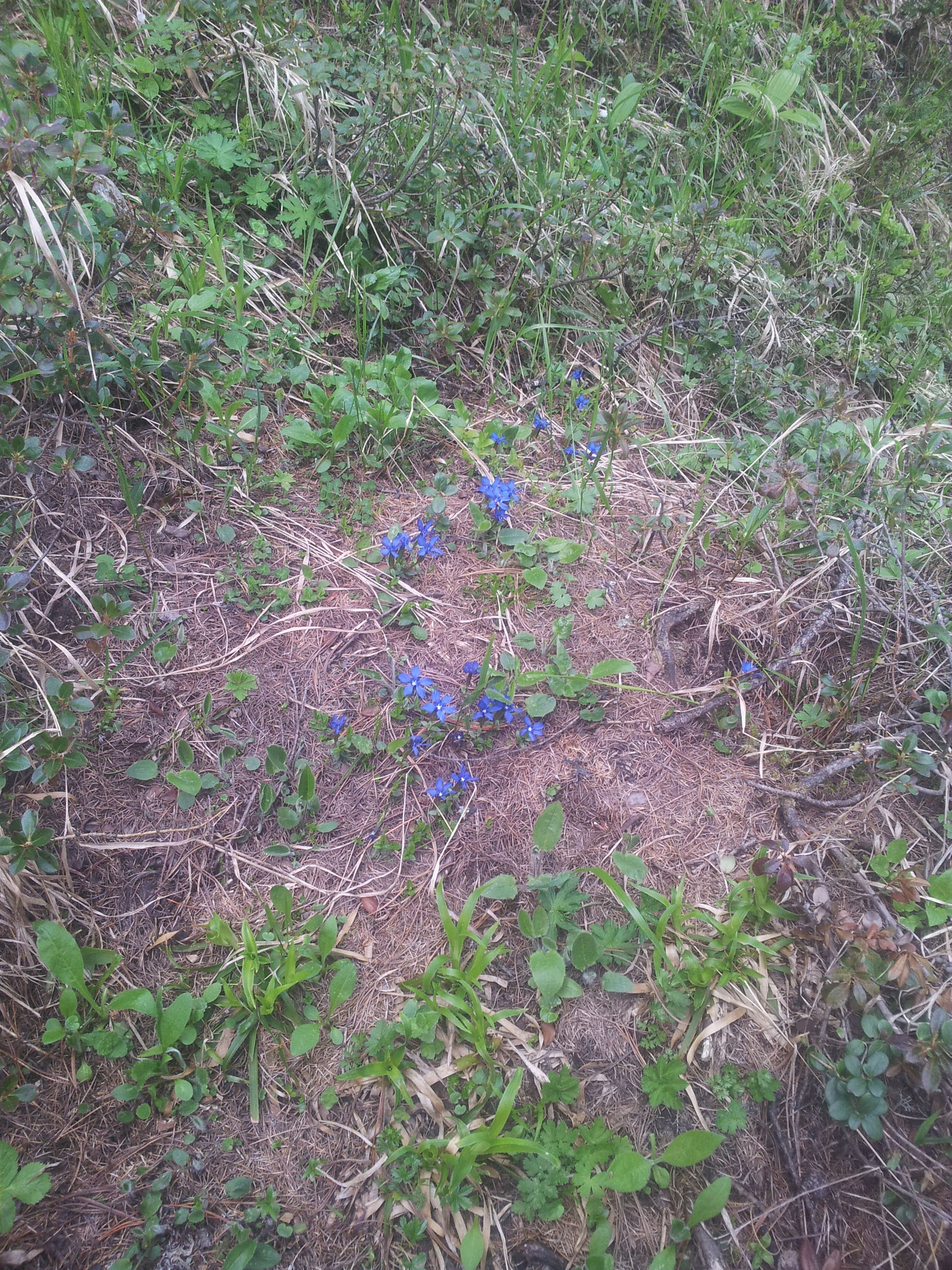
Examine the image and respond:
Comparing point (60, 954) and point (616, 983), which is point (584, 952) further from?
point (60, 954)

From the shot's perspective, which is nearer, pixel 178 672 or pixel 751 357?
pixel 178 672

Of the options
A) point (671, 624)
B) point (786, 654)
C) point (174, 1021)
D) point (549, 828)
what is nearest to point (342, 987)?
point (174, 1021)

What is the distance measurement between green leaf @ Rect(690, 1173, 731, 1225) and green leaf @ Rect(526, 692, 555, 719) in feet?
3.60

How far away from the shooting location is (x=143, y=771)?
76.0 inches

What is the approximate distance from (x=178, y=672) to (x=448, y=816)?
33.0 inches

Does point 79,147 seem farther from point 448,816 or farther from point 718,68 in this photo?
point 718,68

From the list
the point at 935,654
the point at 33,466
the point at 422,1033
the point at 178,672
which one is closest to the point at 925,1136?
the point at 422,1033

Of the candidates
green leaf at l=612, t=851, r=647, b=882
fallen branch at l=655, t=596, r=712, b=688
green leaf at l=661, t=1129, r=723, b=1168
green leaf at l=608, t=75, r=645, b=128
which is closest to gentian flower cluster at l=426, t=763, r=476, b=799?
green leaf at l=612, t=851, r=647, b=882

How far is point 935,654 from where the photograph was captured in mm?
2205

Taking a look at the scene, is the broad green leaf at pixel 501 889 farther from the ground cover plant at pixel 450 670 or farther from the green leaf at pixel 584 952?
the green leaf at pixel 584 952

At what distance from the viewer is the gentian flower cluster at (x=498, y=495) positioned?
2414 mm

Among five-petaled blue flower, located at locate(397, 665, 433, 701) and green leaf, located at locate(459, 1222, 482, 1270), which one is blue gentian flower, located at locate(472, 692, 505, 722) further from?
green leaf, located at locate(459, 1222, 482, 1270)

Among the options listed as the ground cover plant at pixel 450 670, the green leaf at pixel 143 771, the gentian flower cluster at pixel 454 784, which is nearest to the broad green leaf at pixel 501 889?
the ground cover plant at pixel 450 670

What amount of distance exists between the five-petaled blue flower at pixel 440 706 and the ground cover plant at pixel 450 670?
14 millimetres
